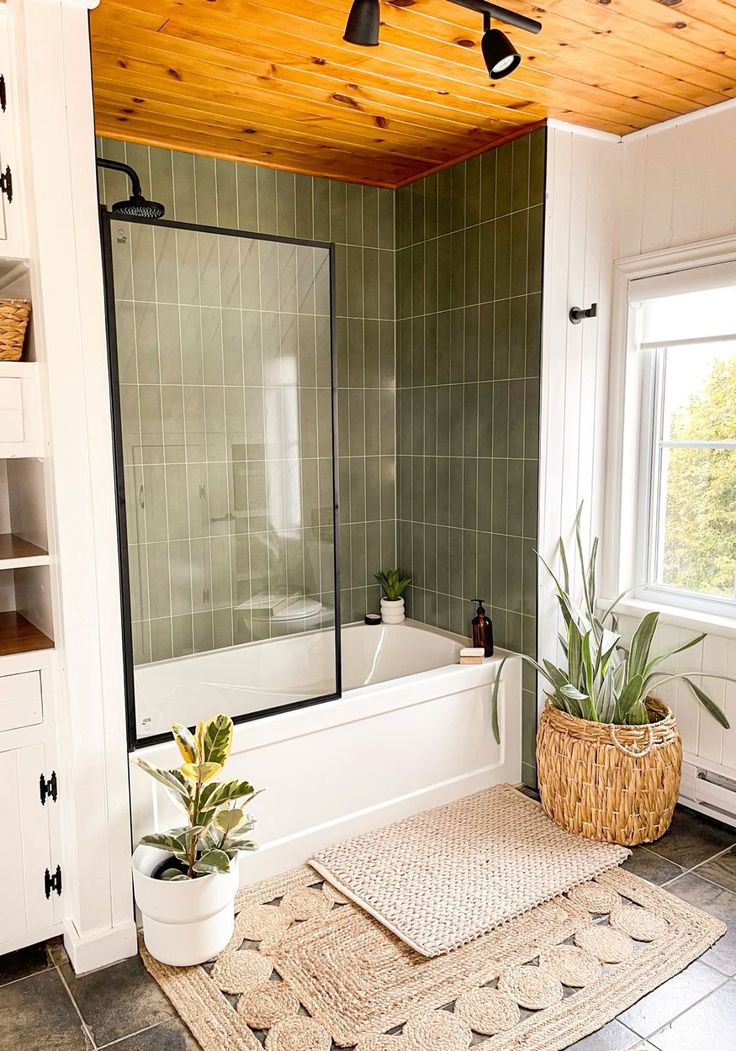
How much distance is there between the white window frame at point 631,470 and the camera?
9.72ft

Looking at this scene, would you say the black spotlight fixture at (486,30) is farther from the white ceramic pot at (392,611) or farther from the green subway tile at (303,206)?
the white ceramic pot at (392,611)

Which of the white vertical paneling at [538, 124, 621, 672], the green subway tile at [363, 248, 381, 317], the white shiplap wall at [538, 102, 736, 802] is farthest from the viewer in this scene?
the green subway tile at [363, 248, 381, 317]

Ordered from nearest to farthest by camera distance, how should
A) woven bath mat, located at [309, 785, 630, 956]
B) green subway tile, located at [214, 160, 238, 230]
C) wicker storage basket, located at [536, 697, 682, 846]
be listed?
woven bath mat, located at [309, 785, 630, 956] → wicker storage basket, located at [536, 697, 682, 846] → green subway tile, located at [214, 160, 238, 230]

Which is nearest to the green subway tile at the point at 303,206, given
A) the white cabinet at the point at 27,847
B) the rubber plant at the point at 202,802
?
the rubber plant at the point at 202,802

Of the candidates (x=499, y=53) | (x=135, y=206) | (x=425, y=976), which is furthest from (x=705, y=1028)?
(x=135, y=206)

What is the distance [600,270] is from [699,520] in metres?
1.00

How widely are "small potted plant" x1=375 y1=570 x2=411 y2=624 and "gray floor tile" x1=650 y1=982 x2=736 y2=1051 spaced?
6.28 ft

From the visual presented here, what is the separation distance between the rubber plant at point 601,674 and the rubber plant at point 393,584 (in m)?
0.76

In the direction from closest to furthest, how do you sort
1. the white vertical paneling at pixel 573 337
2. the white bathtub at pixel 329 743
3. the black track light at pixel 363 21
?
the black track light at pixel 363 21 → the white bathtub at pixel 329 743 → the white vertical paneling at pixel 573 337

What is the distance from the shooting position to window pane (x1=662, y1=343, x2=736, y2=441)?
111 inches

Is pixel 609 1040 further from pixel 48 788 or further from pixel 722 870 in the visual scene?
pixel 48 788

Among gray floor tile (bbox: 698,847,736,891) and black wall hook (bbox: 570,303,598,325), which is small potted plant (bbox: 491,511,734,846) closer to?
gray floor tile (bbox: 698,847,736,891)

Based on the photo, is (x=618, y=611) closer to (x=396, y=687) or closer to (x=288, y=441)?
(x=396, y=687)

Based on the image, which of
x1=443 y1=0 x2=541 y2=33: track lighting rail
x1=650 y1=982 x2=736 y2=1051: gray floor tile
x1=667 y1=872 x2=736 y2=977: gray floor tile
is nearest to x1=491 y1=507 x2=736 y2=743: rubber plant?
x1=667 y1=872 x2=736 y2=977: gray floor tile
